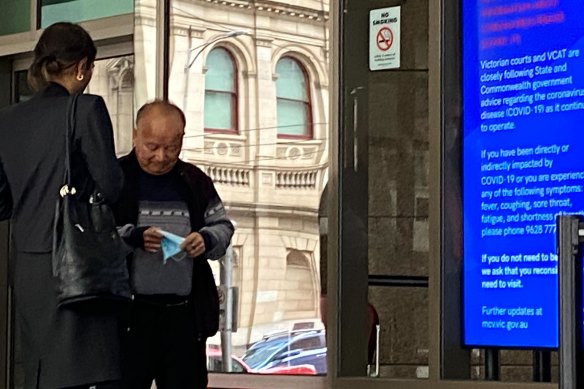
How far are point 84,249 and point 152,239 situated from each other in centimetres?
90

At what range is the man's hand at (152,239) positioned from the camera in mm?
6230

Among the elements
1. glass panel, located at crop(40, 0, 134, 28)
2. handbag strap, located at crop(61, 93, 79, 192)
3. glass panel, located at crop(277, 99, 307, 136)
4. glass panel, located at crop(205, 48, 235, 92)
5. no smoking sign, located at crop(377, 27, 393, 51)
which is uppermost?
glass panel, located at crop(40, 0, 134, 28)

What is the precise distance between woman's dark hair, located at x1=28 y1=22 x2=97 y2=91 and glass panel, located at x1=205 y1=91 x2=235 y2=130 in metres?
2.16

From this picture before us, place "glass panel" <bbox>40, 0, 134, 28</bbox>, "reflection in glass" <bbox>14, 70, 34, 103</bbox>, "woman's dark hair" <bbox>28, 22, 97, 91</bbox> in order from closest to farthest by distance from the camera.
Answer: "woman's dark hair" <bbox>28, 22, 97, 91</bbox>
"glass panel" <bbox>40, 0, 134, 28</bbox>
"reflection in glass" <bbox>14, 70, 34, 103</bbox>

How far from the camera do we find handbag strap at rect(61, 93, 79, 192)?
5.43m

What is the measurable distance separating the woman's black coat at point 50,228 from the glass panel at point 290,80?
2054mm

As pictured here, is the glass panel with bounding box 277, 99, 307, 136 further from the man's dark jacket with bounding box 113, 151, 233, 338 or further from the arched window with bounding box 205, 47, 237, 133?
the man's dark jacket with bounding box 113, 151, 233, 338

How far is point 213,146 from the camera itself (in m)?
7.89

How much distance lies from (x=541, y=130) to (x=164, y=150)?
165 cm

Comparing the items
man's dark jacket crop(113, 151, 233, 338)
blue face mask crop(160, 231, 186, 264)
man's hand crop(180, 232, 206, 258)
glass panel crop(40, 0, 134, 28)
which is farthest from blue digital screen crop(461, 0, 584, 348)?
glass panel crop(40, 0, 134, 28)

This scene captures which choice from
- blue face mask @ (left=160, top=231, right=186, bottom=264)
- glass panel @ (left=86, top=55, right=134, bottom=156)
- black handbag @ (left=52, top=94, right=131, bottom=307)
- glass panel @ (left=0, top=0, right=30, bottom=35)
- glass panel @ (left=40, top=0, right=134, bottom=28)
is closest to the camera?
black handbag @ (left=52, top=94, right=131, bottom=307)

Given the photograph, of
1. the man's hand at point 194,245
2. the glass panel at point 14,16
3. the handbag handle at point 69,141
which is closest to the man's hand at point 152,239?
the man's hand at point 194,245

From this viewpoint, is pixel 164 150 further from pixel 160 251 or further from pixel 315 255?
pixel 315 255

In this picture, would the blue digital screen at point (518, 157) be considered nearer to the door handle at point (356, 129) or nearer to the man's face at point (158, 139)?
the door handle at point (356, 129)
